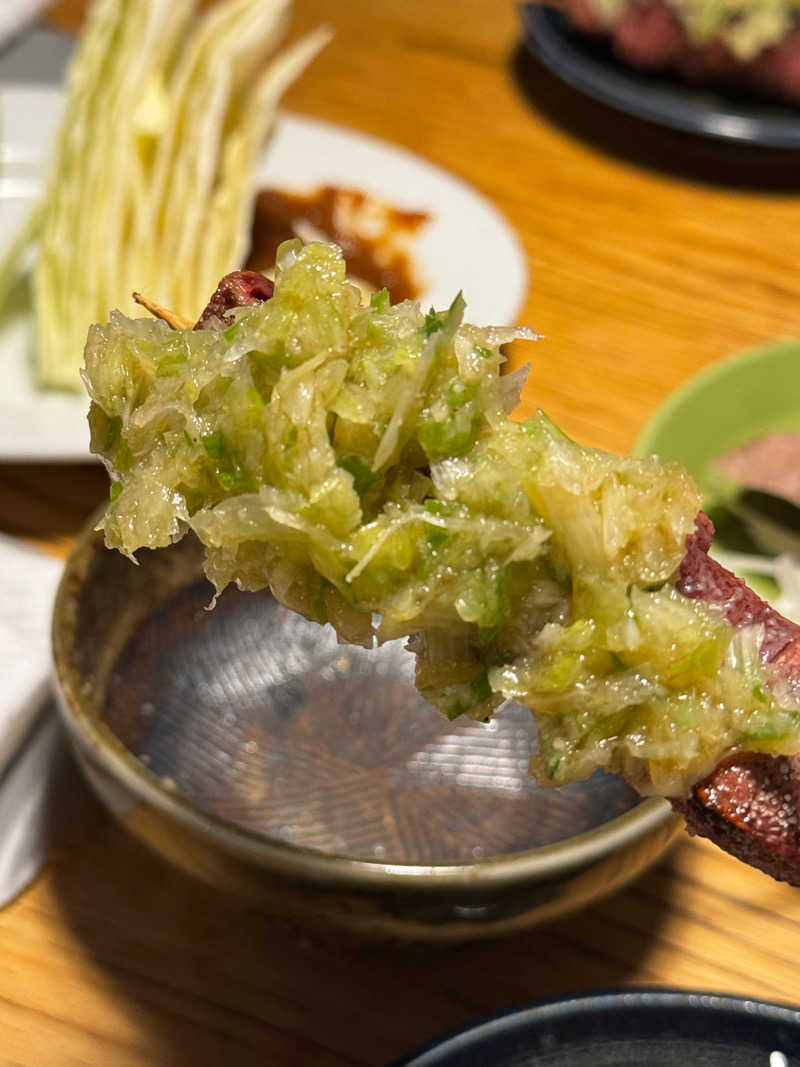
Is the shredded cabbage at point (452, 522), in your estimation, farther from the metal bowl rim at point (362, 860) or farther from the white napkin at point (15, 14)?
the white napkin at point (15, 14)

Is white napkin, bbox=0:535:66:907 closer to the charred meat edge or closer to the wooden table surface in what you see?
the wooden table surface

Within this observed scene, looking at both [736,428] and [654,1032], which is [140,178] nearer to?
[736,428]

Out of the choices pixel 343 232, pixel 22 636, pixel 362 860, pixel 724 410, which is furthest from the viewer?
pixel 343 232

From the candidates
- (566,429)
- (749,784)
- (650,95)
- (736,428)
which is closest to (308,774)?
(749,784)

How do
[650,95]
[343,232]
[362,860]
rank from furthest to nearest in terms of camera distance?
[650,95]
[343,232]
[362,860]

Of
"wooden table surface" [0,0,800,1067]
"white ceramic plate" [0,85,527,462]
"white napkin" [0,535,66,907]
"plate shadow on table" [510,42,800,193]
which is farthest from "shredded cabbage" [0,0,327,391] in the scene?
"plate shadow on table" [510,42,800,193]

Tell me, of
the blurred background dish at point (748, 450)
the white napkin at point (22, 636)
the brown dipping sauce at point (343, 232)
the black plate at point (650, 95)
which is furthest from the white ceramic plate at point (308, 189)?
the black plate at point (650, 95)
